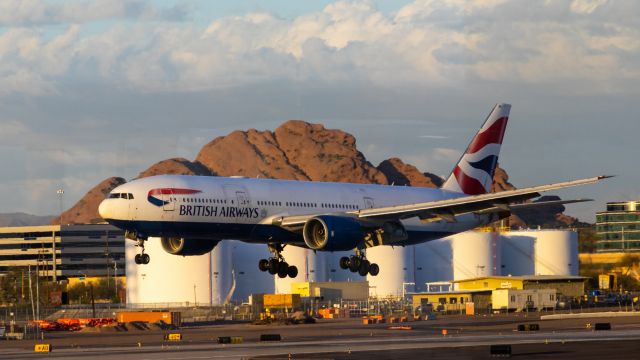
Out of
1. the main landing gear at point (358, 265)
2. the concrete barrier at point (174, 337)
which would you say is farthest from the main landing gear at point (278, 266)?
the concrete barrier at point (174, 337)

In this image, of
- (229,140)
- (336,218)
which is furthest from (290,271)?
(229,140)

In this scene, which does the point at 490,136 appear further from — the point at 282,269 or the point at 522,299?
the point at 522,299

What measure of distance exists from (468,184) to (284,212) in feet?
90.2

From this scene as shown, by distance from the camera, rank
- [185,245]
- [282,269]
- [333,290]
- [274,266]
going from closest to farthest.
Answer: [185,245]
[274,266]
[282,269]
[333,290]

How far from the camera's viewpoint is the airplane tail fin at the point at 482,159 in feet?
389

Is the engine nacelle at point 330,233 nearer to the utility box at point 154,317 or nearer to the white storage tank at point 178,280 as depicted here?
the utility box at point 154,317

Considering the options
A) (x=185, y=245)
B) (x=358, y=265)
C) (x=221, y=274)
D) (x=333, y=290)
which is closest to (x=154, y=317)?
(x=221, y=274)

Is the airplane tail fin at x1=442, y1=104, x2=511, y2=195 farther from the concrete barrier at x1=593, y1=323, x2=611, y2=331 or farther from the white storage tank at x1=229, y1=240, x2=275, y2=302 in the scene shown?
the white storage tank at x1=229, y1=240, x2=275, y2=302

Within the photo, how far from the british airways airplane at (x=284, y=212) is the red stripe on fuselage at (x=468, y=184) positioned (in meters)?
6.56

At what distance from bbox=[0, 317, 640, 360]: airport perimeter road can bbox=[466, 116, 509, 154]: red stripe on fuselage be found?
1900cm

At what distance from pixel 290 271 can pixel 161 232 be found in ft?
48.8

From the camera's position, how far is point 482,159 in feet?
397

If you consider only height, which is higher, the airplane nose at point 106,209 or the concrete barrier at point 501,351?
the airplane nose at point 106,209

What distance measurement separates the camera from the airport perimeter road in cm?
7500
